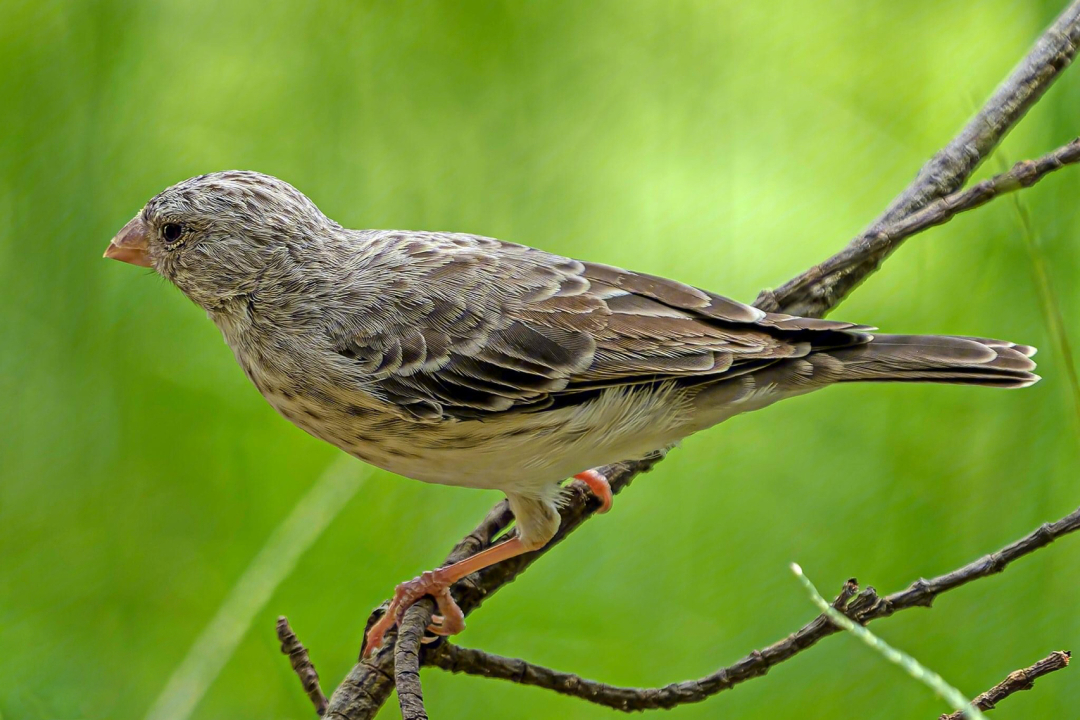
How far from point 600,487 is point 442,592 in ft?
1.65

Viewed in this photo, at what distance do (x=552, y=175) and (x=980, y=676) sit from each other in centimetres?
198

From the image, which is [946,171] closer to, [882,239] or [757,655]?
[882,239]

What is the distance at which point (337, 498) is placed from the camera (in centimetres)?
277

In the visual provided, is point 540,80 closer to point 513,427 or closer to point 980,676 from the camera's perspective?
point 513,427

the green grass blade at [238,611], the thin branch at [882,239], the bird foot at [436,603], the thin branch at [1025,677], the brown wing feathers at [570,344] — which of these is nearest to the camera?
the thin branch at [1025,677]

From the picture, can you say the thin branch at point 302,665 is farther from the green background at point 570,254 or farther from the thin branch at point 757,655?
the green background at point 570,254

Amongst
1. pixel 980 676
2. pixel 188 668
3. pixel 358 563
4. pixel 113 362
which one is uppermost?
pixel 980 676

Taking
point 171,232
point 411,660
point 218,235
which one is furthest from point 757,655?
point 171,232

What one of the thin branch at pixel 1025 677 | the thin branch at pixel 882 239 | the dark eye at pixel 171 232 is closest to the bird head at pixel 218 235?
the dark eye at pixel 171 232

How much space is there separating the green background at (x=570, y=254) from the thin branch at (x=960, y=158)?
1.65 feet

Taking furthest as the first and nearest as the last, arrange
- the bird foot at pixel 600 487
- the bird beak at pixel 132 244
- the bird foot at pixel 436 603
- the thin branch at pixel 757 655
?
1. the bird foot at pixel 600 487
2. the bird beak at pixel 132 244
3. the bird foot at pixel 436 603
4. the thin branch at pixel 757 655

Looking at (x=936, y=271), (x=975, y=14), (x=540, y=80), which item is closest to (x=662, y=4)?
(x=540, y=80)

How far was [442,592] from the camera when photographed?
2076mm

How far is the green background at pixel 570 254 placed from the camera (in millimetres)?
2607
